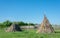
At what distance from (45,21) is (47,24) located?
0.43 metres

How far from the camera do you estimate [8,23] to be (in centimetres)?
→ 6881

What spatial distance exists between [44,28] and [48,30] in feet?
1.76

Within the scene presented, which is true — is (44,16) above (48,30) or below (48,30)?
above

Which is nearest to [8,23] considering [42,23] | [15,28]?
[15,28]

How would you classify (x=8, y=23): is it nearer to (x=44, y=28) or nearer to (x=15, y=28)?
(x=15, y=28)

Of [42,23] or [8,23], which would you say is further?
[8,23]

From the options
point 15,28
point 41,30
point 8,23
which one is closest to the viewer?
point 41,30

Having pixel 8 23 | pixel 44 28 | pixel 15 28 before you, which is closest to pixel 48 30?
pixel 44 28

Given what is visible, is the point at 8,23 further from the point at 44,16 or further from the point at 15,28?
the point at 44,16

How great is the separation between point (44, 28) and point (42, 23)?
0.65 m

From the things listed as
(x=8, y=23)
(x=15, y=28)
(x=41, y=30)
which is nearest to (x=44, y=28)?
(x=41, y=30)

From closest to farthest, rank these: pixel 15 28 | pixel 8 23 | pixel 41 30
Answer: pixel 41 30, pixel 15 28, pixel 8 23

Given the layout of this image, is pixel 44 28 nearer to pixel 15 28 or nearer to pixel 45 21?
pixel 45 21

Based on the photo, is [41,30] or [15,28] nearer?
[41,30]
